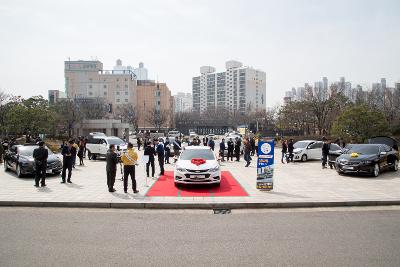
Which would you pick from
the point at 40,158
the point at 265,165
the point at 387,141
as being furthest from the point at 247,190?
the point at 387,141

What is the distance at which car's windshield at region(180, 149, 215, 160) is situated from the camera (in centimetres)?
1300

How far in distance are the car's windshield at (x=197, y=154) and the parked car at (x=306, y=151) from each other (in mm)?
11344

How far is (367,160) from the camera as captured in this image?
574 inches

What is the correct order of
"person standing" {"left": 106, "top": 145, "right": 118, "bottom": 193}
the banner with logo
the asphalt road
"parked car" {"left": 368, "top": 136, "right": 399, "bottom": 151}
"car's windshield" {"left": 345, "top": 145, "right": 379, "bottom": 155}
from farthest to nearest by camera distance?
"parked car" {"left": 368, "top": 136, "right": 399, "bottom": 151}
"car's windshield" {"left": 345, "top": 145, "right": 379, "bottom": 155}
the banner with logo
"person standing" {"left": 106, "top": 145, "right": 118, "bottom": 193}
the asphalt road

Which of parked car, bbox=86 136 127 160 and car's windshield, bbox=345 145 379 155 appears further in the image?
parked car, bbox=86 136 127 160

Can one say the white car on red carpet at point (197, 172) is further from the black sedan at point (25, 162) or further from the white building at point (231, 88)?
the white building at point (231, 88)

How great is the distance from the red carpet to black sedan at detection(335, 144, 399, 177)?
556 cm

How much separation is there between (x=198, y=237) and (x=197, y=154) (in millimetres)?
6880

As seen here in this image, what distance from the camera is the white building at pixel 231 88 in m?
155

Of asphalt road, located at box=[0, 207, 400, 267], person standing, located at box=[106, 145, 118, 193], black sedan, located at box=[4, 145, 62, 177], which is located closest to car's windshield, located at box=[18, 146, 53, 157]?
black sedan, located at box=[4, 145, 62, 177]

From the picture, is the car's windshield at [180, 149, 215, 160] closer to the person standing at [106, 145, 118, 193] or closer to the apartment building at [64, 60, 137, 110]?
the person standing at [106, 145, 118, 193]

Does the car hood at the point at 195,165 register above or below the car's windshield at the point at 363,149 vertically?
below

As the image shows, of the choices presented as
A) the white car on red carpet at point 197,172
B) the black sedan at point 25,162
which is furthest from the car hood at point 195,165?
the black sedan at point 25,162

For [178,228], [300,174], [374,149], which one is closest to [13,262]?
[178,228]
